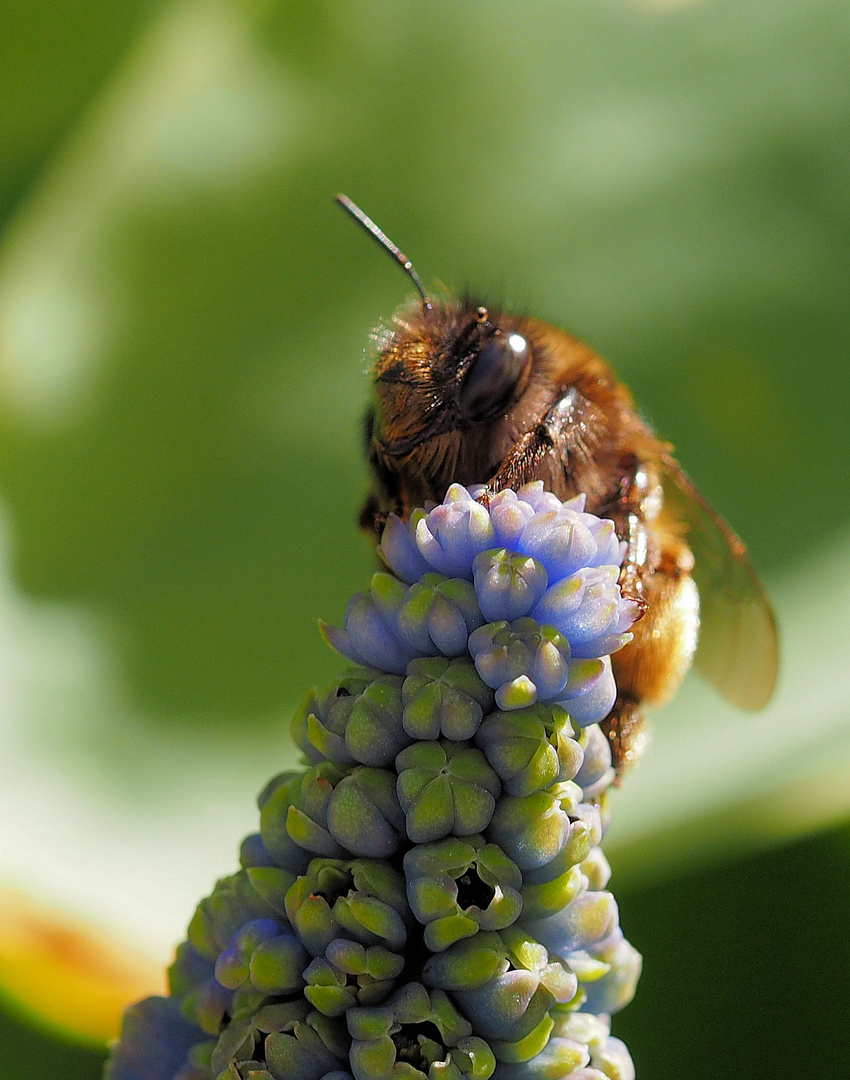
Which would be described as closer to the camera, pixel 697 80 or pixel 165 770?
pixel 165 770

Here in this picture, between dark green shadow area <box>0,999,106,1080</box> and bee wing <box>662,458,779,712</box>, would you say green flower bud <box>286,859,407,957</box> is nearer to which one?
bee wing <box>662,458,779,712</box>

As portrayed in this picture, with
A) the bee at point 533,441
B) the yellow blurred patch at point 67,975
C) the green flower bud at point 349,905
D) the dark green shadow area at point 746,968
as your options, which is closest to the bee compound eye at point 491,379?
the bee at point 533,441

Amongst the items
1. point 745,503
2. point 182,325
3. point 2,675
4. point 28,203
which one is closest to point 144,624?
point 2,675

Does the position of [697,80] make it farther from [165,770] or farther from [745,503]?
→ [165,770]

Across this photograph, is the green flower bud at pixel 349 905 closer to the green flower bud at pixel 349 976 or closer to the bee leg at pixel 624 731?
the green flower bud at pixel 349 976

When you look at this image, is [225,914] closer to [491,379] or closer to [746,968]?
[491,379]

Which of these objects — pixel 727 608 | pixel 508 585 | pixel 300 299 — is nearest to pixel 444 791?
pixel 508 585

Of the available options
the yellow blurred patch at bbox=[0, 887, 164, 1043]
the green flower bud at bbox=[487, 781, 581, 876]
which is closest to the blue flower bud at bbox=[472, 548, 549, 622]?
the green flower bud at bbox=[487, 781, 581, 876]

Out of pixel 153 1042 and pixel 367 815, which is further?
pixel 153 1042
